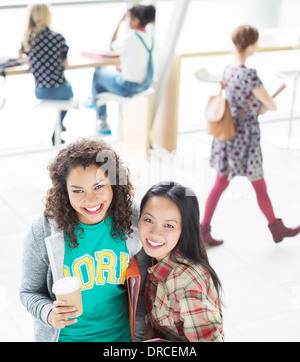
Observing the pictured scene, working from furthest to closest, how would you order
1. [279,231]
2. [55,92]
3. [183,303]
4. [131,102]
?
[131,102] < [55,92] < [279,231] < [183,303]

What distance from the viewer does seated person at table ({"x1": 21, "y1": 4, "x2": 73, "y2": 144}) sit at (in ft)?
15.2

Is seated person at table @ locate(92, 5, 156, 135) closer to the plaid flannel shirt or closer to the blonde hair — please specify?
the blonde hair

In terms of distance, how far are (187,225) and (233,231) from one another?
237 cm

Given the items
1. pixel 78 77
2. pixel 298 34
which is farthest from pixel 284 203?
pixel 78 77

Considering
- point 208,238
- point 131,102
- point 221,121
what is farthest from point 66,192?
point 131,102

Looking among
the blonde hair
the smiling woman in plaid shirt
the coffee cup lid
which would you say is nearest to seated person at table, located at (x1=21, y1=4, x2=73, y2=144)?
the blonde hair

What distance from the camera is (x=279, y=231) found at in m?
4.10

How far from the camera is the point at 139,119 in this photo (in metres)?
5.77

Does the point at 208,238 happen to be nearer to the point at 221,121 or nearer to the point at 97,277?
the point at 221,121

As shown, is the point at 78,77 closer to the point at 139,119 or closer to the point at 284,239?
the point at 139,119

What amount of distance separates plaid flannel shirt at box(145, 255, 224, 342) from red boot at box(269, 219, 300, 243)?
2.15m

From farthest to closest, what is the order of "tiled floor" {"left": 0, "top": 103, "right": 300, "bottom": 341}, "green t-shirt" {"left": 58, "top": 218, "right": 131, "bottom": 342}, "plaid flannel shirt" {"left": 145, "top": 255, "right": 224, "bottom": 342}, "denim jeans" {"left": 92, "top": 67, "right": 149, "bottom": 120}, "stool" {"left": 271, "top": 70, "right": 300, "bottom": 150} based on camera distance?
"stool" {"left": 271, "top": 70, "right": 300, "bottom": 150} → "denim jeans" {"left": 92, "top": 67, "right": 149, "bottom": 120} → "tiled floor" {"left": 0, "top": 103, "right": 300, "bottom": 341} → "green t-shirt" {"left": 58, "top": 218, "right": 131, "bottom": 342} → "plaid flannel shirt" {"left": 145, "top": 255, "right": 224, "bottom": 342}

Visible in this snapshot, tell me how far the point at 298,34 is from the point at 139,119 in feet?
6.49

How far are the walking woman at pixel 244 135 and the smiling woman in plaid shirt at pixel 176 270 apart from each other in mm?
1982
